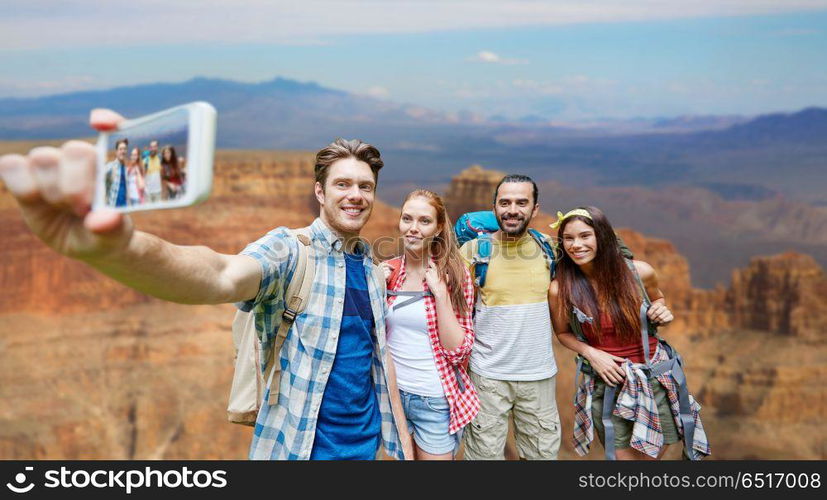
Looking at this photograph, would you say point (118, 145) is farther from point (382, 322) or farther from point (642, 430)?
point (642, 430)

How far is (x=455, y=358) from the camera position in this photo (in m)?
3.02

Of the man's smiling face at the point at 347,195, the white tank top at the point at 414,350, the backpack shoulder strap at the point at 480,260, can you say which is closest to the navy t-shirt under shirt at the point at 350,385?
the man's smiling face at the point at 347,195

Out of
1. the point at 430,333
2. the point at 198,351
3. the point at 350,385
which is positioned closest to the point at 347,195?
the point at 350,385

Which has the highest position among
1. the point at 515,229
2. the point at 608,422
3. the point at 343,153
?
the point at 343,153

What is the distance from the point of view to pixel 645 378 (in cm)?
320

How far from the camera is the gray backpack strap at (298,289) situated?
2.25m

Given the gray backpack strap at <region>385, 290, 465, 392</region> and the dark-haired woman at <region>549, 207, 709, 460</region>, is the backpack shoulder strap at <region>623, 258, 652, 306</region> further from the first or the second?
the gray backpack strap at <region>385, 290, 465, 392</region>

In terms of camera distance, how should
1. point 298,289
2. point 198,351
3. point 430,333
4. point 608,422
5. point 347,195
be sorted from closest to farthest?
point 298,289 → point 347,195 → point 430,333 → point 608,422 → point 198,351

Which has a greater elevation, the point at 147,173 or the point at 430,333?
the point at 147,173

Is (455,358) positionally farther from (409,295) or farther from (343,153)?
(343,153)

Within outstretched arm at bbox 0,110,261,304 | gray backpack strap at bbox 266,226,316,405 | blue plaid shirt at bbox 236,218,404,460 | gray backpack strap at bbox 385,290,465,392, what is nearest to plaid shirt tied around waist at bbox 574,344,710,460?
gray backpack strap at bbox 385,290,465,392

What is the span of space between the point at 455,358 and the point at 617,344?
3.16 ft

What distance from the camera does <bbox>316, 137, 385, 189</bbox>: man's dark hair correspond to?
2.45 metres
